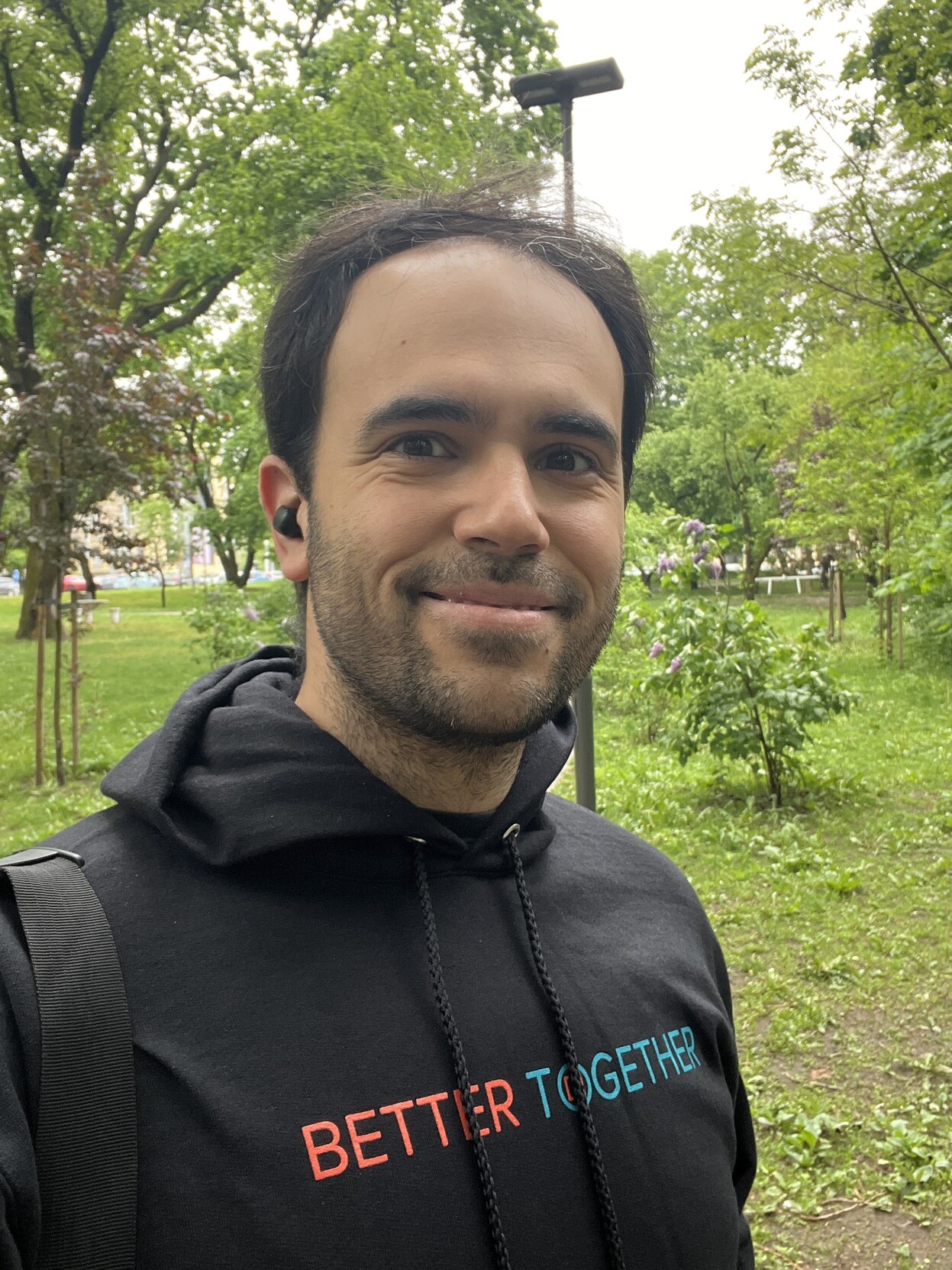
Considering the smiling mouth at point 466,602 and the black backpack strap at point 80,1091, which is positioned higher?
the smiling mouth at point 466,602

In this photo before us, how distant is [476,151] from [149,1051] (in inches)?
68.3

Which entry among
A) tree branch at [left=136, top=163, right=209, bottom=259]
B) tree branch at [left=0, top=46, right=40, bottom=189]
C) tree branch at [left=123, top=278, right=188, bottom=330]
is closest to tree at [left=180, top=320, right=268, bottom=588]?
tree branch at [left=123, top=278, right=188, bottom=330]

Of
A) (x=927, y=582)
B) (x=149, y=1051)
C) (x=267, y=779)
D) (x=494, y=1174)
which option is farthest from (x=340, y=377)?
(x=927, y=582)

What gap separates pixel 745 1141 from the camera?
163cm

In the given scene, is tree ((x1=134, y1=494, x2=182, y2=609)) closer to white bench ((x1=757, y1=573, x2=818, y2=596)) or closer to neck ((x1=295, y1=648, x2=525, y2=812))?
white bench ((x1=757, y1=573, x2=818, y2=596))

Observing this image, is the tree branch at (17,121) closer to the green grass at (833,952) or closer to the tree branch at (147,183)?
the tree branch at (147,183)

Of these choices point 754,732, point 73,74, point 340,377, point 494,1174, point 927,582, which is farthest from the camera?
point 73,74

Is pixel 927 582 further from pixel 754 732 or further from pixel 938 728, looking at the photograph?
pixel 938 728

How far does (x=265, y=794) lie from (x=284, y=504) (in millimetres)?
503

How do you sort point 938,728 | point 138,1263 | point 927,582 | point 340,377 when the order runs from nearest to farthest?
point 138,1263 < point 340,377 < point 927,582 < point 938,728

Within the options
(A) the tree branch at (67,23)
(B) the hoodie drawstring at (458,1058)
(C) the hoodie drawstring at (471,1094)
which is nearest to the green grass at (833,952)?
(C) the hoodie drawstring at (471,1094)

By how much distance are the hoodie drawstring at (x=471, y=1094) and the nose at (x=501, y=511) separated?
1.41 feet

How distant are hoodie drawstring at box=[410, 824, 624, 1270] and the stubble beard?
19 centimetres

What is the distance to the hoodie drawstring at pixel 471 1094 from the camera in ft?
3.70
